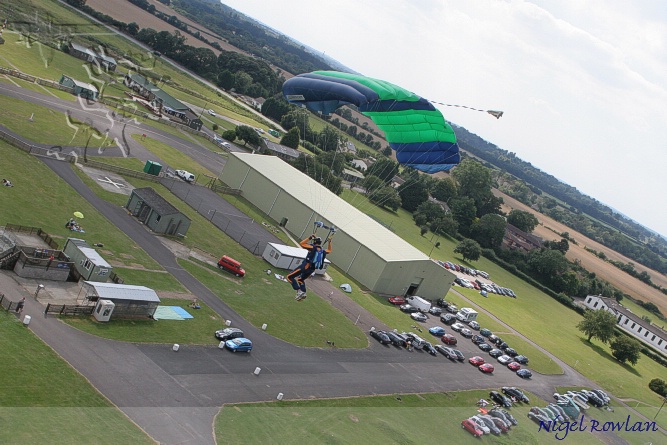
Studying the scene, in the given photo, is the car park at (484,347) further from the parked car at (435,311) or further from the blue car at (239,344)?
the blue car at (239,344)

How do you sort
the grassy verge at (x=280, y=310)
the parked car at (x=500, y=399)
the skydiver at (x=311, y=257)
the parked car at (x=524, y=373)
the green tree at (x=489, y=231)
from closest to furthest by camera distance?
the skydiver at (x=311, y=257) → the grassy verge at (x=280, y=310) → the parked car at (x=500, y=399) → the parked car at (x=524, y=373) → the green tree at (x=489, y=231)

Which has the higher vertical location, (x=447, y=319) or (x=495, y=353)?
(x=447, y=319)

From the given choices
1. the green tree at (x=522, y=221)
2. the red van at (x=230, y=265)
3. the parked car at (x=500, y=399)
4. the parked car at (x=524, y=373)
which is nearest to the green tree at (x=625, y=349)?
the parked car at (x=524, y=373)

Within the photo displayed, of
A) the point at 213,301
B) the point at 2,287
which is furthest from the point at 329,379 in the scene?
the point at 2,287

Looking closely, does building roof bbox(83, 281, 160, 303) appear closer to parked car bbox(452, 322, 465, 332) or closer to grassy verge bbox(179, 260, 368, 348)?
grassy verge bbox(179, 260, 368, 348)

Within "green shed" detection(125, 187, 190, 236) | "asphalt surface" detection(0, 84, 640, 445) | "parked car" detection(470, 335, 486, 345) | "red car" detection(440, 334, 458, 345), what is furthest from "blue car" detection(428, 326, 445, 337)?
"green shed" detection(125, 187, 190, 236)

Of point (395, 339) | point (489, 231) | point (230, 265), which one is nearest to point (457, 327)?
point (395, 339)

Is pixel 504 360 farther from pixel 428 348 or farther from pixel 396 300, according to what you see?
pixel 396 300

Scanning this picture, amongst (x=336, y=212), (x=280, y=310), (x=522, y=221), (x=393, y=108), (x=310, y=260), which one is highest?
(x=393, y=108)
